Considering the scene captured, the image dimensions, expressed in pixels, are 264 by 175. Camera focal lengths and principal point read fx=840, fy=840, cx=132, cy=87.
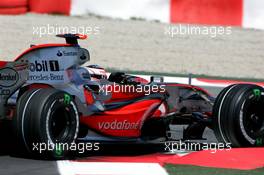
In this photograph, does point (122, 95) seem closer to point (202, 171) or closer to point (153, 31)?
point (202, 171)

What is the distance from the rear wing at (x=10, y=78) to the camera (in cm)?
852

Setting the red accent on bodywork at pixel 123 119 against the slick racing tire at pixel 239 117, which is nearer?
the red accent on bodywork at pixel 123 119

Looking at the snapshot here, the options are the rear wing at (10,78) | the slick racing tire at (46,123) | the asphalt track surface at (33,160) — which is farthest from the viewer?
the rear wing at (10,78)

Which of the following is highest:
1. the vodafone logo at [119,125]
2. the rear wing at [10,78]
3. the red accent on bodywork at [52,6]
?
the red accent on bodywork at [52,6]

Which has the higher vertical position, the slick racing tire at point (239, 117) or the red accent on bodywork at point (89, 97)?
the red accent on bodywork at point (89, 97)

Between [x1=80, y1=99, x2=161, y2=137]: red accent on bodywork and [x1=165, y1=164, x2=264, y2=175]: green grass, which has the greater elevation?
[x1=80, y1=99, x2=161, y2=137]: red accent on bodywork

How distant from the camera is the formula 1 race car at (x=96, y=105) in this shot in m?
8.13

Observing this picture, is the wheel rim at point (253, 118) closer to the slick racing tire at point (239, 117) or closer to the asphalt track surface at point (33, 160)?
the slick racing tire at point (239, 117)

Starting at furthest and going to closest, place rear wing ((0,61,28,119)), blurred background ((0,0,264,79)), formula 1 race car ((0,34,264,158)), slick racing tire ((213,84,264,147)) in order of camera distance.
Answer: blurred background ((0,0,264,79))
slick racing tire ((213,84,264,147))
rear wing ((0,61,28,119))
formula 1 race car ((0,34,264,158))

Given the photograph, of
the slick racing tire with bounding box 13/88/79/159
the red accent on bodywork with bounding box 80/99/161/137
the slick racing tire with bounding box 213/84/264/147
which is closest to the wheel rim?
the slick racing tire with bounding box 213/84/264/147

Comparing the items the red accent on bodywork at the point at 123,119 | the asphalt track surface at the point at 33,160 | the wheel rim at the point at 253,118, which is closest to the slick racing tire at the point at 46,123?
the asphalt track surface at the point at 33,160

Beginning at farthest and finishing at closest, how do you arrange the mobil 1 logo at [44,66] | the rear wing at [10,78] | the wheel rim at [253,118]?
the wheel rim at [253,118] → the mobil 1 logo at [44,66] → the rear wing at [10,78]

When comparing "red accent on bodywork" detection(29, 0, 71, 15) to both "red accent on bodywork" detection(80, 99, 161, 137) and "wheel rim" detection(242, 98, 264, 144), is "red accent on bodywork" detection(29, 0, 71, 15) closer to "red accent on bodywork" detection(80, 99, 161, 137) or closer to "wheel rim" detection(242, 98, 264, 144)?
"red accent on bodywork" detection(80, 99, 161, 137)

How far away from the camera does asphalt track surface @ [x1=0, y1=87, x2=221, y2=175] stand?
24.8 feet
